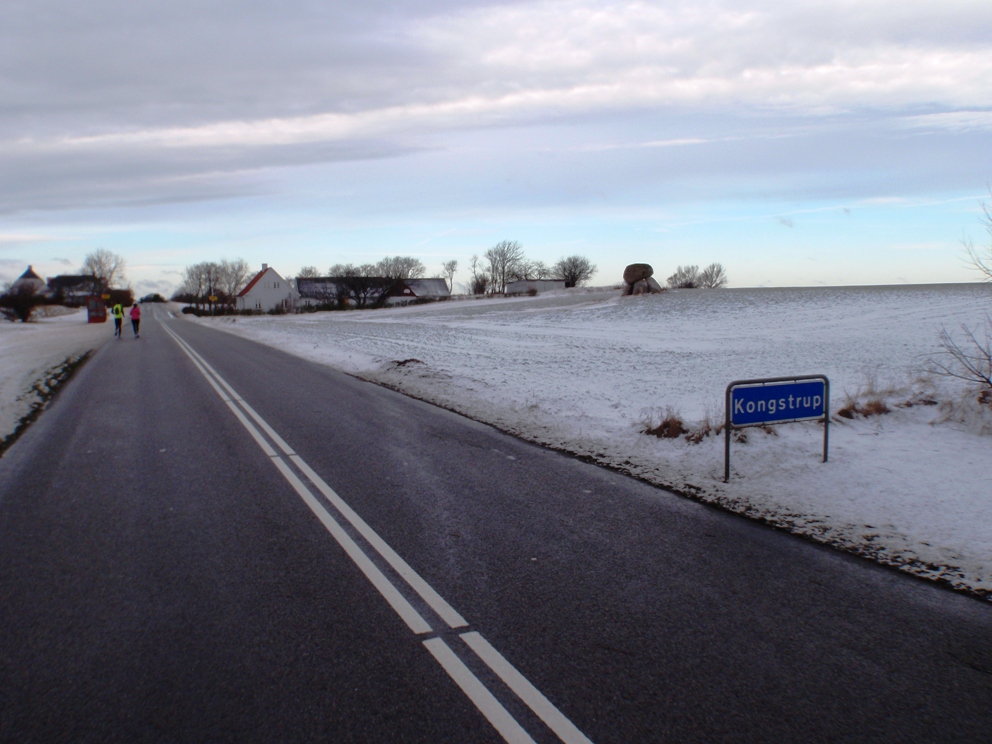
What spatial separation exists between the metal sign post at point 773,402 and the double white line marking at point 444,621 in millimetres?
3746

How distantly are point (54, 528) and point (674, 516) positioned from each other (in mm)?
5447

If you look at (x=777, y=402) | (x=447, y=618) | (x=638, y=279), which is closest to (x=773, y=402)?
(x=777, y=402)

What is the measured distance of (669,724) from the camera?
3199 mm

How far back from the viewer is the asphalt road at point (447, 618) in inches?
129

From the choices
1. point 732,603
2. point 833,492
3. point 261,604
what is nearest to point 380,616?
point 261,604

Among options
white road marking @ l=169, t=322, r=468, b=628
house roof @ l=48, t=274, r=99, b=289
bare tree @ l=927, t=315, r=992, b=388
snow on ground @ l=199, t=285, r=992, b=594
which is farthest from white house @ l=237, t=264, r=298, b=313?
white road marking @ l=169, t=322, r=468, b=628

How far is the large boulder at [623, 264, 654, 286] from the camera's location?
190 feet

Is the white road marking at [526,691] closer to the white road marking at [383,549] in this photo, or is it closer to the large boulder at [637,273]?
the white road marking at [383,549]

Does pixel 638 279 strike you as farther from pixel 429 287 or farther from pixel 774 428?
pixel 429 287

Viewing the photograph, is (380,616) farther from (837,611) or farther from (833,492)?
(833,492)

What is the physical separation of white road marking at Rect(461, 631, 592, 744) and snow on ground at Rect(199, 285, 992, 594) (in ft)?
10.4

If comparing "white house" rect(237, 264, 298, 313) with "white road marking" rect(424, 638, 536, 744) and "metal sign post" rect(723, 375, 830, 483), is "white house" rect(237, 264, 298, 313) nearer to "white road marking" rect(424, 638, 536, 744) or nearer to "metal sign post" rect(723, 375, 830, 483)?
"metal sign post" rect(723, 375, 830, 483)

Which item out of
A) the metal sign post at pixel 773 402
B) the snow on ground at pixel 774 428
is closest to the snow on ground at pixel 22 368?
the snow on ground at pixel 774 428

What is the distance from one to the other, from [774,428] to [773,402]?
156cm
